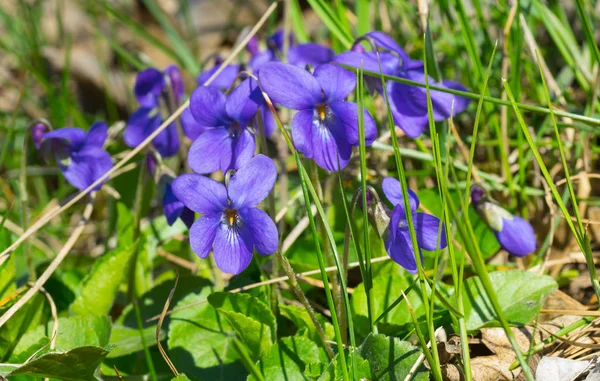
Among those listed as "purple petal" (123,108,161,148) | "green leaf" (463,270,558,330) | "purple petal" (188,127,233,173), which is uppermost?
"purple petal" (188,127,233,173)

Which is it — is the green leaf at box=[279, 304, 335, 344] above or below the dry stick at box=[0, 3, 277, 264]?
below

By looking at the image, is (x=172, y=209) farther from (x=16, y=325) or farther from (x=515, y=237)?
(x=515, y=237)

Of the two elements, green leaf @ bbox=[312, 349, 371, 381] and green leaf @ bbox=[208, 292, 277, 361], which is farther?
green leaf @ bbox=[208, 292, 277, 361]

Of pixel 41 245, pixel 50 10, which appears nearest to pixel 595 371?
Answer: pixel 41 245

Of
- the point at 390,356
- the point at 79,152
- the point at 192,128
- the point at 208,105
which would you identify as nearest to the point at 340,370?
the point at 390,356

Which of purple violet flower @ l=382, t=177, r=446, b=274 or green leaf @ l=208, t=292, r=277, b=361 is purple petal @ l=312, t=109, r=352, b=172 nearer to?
purple violet flower @ l=382, t=177, r=446, b=274

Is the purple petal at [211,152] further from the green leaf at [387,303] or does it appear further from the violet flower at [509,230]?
the violet flower at [509,230]

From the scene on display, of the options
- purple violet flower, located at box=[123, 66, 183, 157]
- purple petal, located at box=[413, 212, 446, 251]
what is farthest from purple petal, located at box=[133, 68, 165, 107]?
purple petal, located at box=[413, 212, 446, 251]

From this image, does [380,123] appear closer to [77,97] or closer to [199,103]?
[199,103]
